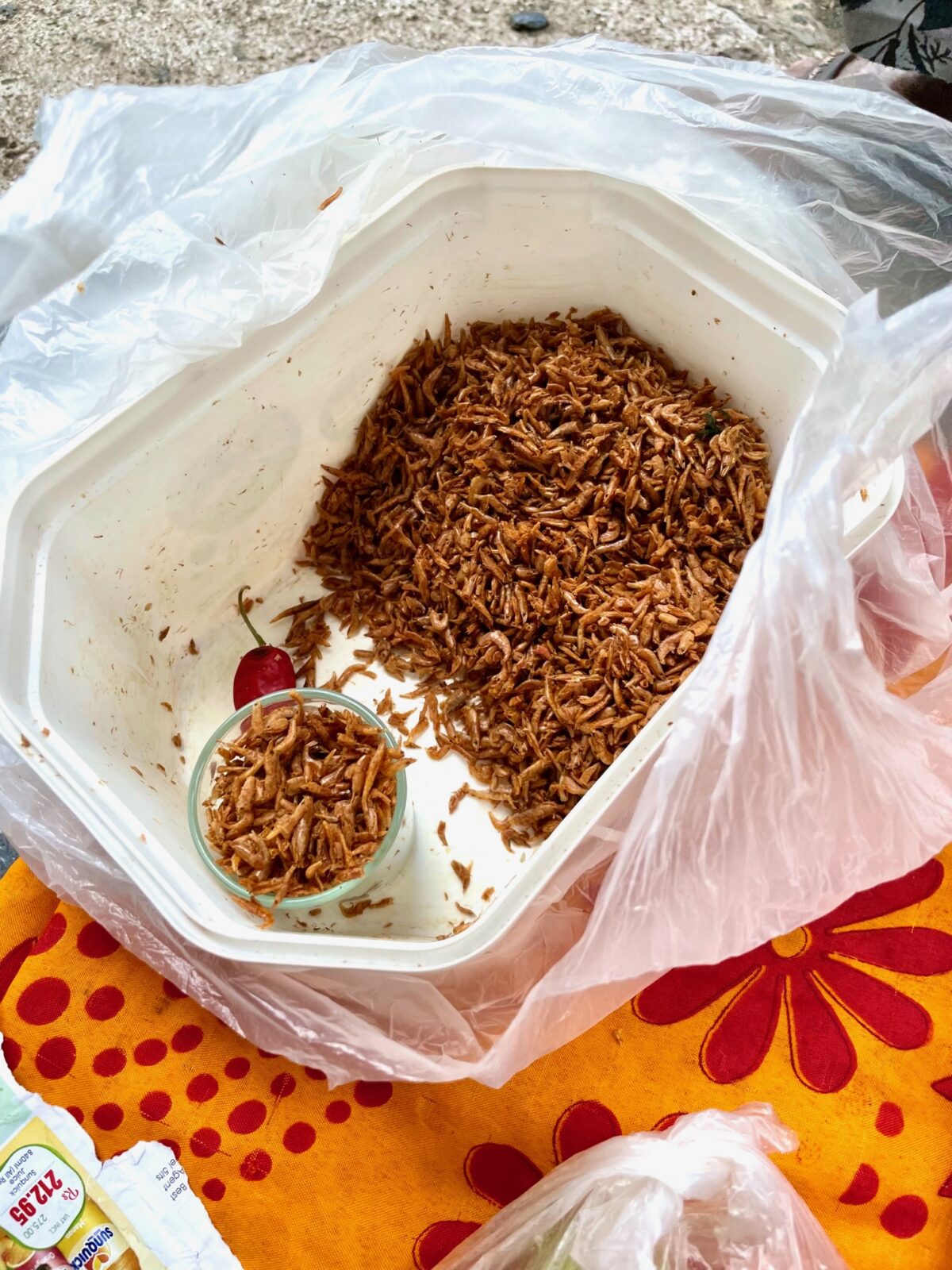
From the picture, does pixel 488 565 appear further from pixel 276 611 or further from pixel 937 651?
pixel 937 651

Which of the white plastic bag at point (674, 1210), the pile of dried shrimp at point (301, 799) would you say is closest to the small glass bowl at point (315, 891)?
the pile of dried shrimp at point (301, 799)

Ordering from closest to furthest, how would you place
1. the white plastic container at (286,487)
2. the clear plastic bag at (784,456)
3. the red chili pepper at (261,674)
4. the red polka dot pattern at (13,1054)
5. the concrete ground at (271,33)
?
1. the clear plastic bag at (784,456)
2. the white plastic container at (286,487)
3. the red polka dot pattern at (13,1054)
4. the red chili pepper at (261,674)
5. the concrete ground at (271,33)

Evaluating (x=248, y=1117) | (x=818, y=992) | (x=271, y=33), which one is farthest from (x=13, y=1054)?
(x=271, y=33)

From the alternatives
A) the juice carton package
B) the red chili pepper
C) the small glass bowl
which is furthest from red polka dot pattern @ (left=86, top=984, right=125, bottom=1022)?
the red chili pepper

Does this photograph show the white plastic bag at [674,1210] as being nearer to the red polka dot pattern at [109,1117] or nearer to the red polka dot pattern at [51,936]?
the red polka dot pattern at [109,1117]

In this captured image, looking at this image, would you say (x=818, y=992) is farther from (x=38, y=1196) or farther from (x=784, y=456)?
(x=38, y=1196)

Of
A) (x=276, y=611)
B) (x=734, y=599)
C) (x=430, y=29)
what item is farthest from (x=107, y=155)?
(x=734, y=599)
